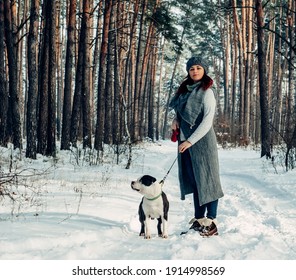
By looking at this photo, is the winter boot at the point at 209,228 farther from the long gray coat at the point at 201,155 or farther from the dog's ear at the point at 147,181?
the dog's ear at the point at 147,181

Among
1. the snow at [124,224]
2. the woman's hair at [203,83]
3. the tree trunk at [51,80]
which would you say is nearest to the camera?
the snow at [124,224]

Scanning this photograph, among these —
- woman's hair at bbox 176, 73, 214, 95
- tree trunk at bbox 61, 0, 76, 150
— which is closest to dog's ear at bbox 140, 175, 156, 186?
woman's hair at bbox 176, 73, 214, 95

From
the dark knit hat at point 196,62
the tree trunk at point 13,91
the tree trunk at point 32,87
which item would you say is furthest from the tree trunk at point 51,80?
the dark knit hat at point 196,62

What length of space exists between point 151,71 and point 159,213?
29198mm

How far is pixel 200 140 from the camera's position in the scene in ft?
15.8

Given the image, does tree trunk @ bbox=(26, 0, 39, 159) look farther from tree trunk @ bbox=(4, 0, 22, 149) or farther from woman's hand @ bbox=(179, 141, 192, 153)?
woman's hand @ bbox=(179, 141, 192, 153)

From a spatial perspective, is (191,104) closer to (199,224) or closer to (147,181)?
(147,181)

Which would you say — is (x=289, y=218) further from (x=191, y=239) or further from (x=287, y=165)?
(x=287, y=165)

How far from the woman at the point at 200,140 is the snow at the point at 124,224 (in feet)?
1.24

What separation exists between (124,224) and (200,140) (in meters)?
1.63

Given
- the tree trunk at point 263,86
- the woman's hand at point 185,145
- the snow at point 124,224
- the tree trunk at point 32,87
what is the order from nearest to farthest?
the snow at point 124,224 → the woman's hand at point 185,145 → the tree trunk at point 32,87 → the tree trunk at point 263,86

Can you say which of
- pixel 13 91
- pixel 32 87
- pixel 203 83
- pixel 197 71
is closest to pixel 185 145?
pixel 203 83

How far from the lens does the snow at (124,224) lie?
3.94 m

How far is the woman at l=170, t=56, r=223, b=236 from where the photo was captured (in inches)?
185
